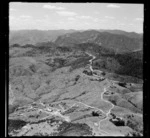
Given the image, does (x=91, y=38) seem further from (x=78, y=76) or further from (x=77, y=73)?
(x=78, y=76)

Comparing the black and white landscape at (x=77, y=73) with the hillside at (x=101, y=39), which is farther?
the hillside at (x=101, y=39)

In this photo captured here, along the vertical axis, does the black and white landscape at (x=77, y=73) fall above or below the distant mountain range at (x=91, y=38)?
below

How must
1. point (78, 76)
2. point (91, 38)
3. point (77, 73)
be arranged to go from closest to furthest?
point (78, 76) < point (77, 73) < point (91, 38)

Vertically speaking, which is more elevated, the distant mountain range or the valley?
the distant mountain range

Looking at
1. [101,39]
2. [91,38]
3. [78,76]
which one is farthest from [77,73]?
[101,39]

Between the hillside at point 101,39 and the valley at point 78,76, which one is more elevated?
the hillside at point 101,39

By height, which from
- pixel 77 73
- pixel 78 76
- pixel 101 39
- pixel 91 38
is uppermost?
pixel 91 38

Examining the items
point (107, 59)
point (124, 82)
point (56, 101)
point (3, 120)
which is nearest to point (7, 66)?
point (3, 120)

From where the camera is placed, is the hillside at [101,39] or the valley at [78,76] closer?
the valley at [78,76]

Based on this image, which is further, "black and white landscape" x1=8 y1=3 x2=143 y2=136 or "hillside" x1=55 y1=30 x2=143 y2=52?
"hillside" x1=55 y1=30 x2=143 y2=52

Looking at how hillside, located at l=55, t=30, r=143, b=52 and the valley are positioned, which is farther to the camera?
hillside, located at l=55, t=30, r=143, b=52
